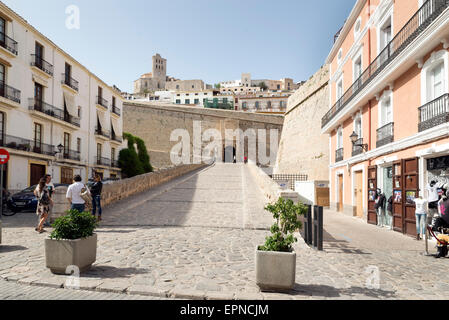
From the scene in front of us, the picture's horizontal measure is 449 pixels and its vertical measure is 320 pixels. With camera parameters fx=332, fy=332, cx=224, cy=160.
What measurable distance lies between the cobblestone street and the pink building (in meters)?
2.09

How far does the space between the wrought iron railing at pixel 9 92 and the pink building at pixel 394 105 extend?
20262mm

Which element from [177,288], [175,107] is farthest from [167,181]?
[175,107]

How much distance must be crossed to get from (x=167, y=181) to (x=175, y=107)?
32070 millimetres

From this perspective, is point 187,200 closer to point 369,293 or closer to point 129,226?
point 129,226

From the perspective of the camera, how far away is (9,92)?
69.8 feet

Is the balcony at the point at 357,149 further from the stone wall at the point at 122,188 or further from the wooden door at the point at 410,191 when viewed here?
the stone wall at the point at 122,188

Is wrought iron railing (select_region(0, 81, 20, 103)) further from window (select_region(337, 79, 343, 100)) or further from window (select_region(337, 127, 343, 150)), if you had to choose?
window (select_region(337, 127, 343, 150))

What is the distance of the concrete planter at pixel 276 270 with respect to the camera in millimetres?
4535

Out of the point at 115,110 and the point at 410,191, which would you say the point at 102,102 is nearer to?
the point at 115,110

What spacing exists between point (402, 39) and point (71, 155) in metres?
25.7

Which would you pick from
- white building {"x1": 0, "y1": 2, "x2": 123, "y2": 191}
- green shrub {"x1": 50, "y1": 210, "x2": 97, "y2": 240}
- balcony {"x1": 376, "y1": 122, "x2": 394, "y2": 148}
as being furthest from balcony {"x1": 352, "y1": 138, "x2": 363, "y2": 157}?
white building {"x1": 0, "y1": 2, "x2": 123, "y2": 191}

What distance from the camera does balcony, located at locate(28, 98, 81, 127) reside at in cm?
2327

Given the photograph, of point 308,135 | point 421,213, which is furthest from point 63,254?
point 308,135
